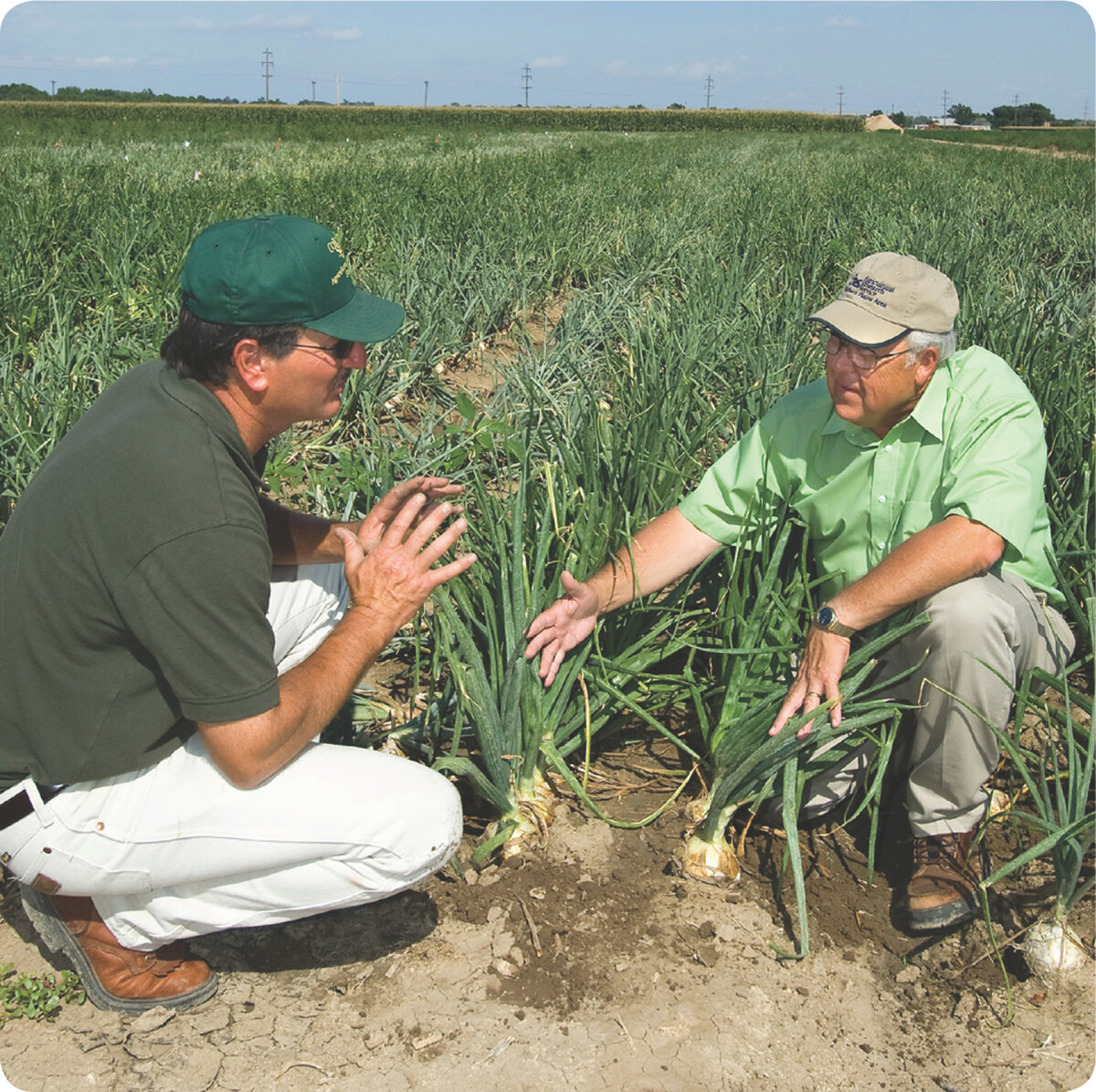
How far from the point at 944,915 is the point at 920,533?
24.6 inches

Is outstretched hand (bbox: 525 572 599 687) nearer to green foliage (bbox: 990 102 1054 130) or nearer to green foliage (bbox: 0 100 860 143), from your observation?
green foliage (bbox: 0 100 860 143)

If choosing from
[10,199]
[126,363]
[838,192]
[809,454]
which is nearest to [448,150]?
[838,192]

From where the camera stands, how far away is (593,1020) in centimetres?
148

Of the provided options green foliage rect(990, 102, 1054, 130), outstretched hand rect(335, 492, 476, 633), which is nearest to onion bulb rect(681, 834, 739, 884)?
outstretched hand rect(335, 492, 476, 633)

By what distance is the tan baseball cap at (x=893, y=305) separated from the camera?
5.44 feet

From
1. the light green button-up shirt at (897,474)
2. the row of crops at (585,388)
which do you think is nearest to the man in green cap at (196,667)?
the row of crops at (585,388)

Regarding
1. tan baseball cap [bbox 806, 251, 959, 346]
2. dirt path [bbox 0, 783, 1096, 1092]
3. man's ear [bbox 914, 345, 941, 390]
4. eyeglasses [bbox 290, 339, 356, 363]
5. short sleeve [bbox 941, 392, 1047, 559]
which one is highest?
tan baseball cap [bbox 806, 251, 959, 346]

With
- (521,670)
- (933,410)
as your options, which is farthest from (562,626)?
(933,410)

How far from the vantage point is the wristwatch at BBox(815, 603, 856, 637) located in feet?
5.46

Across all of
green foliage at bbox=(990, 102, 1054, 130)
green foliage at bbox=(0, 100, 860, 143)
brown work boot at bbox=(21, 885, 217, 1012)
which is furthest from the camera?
green foliage at bbox=(990, 102, 1054, 130)

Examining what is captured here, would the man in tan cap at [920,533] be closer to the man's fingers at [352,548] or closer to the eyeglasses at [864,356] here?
the eyeglasses at [864,356]

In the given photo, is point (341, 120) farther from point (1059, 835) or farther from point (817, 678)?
point (1059, 835)

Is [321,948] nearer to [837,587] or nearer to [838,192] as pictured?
[837,587]

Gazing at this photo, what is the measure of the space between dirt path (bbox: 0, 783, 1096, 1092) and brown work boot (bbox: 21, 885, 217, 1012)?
0.09 feet
